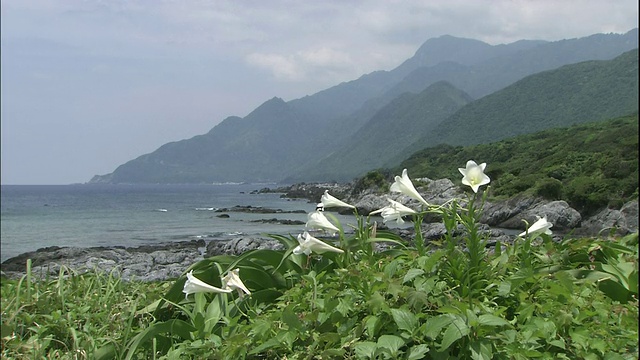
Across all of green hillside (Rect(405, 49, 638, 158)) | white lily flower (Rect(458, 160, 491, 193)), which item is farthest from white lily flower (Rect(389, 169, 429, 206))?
green hillside (Rect(405, 49, 638, 158))

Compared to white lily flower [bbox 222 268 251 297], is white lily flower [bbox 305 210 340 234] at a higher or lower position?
higher

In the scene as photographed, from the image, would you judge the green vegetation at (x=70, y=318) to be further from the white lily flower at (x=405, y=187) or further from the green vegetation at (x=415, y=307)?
the white lily flower at (x=405, y=187)

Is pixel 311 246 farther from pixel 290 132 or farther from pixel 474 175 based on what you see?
pixel 290 132

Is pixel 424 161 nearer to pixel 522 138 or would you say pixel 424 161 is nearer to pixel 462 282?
pixel 522 138

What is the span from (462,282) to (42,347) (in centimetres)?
177

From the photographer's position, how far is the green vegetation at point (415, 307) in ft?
4.43

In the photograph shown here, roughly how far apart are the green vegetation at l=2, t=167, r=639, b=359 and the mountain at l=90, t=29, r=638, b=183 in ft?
28.2

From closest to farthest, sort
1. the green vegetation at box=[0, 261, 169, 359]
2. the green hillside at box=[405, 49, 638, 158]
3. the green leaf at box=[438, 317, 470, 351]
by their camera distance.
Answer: the green leaf at box=[438, 317, 470, 351] → the green vegetation at box=[0, 261, 169, 359] → the green hillside at box=[405, 49, 638, 158]

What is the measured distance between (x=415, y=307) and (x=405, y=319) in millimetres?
73

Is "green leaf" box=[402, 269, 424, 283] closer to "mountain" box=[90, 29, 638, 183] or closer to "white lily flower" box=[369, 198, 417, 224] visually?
"white lily flower" box=[369, 198, 417, 224]

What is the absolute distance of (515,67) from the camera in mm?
155625

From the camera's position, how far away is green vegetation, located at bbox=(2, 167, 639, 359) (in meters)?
1.35

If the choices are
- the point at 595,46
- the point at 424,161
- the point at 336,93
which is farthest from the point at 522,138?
the point at 336,93

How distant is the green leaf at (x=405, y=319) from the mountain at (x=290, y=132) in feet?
29.9
